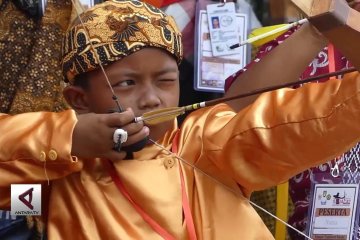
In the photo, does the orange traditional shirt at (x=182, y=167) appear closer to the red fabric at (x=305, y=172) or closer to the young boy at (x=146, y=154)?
the young boy at (x=146, y=154)

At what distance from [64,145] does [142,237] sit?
231 mm

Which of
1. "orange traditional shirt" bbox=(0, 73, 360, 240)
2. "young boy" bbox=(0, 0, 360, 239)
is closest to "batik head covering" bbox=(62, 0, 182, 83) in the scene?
"young boy" bbox=(0, 0, 360, 239)

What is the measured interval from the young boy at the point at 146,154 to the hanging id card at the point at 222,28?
0.62m

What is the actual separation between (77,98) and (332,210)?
0.68 meters

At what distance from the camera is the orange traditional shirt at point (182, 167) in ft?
4.43

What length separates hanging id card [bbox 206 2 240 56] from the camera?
217 cm

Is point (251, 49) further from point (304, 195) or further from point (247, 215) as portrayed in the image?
point (247, 215)

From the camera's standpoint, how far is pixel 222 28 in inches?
85.8

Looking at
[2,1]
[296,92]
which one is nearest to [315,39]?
[296,92]

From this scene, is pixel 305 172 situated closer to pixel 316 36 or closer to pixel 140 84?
pixel 316 36

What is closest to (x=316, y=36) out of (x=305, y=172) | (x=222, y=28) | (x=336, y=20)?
(x=305, y=172)

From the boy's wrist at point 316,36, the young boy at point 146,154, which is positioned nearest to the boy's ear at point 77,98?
the young boy at point 146,154

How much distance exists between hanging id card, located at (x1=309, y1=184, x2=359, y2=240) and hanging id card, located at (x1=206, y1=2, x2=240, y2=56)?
0.56 metres

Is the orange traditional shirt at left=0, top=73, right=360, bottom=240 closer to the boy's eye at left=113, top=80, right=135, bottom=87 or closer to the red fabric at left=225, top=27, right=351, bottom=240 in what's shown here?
the boy's eye at left=113, top=80, right=135, bottom=87
